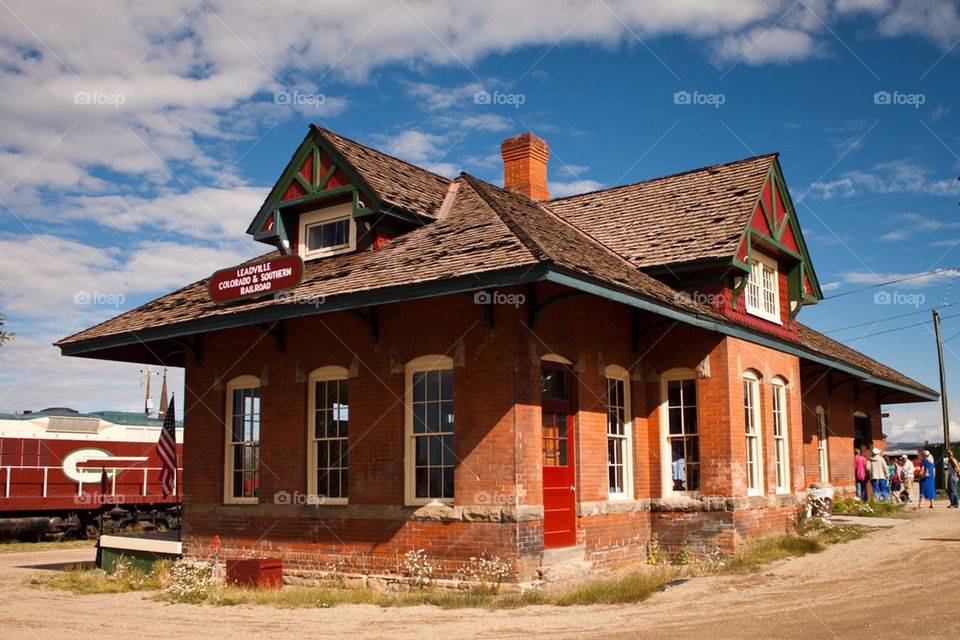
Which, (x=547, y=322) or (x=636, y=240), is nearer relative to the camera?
(x=547, y=322)

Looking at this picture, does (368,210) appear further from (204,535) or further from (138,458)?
(138,458)

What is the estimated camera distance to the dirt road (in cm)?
974

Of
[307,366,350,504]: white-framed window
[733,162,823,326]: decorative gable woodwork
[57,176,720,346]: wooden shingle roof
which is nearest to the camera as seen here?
[57,176,720,346]: wooden shingle roof

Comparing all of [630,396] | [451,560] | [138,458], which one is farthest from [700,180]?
[138,458]

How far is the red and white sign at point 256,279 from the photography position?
14664mm

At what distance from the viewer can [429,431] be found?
13766mm

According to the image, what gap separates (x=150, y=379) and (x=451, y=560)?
6046 cm

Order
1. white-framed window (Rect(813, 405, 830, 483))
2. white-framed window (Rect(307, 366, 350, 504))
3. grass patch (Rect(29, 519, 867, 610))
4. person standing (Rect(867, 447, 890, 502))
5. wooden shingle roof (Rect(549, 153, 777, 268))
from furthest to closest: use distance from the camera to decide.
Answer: person standing (Rect(867, 447, 890, 502))
white-framed window (Rect(813, 405, 830, 483))
wooden shingle roof (Rect(549, 153, 777, 268))
white-framed window (Rect(307, 366, 350, 504))
grass patch (Rect(29, 519, 867, 610))

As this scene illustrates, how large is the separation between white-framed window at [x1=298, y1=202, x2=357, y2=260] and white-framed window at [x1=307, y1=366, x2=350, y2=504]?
8.98 ft

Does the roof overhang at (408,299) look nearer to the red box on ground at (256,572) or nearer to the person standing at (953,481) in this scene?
the red box on ground at (256,572)

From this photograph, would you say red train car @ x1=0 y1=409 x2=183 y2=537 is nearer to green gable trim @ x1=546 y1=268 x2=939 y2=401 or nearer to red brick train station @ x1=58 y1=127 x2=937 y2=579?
red brick train station @ x1=58 y1=127 x2=937 y2=579

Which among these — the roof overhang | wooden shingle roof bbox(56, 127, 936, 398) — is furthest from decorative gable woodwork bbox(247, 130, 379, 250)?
the roof overhang

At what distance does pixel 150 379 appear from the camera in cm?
6819

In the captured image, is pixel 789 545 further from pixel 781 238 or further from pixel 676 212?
pixel 676 212
